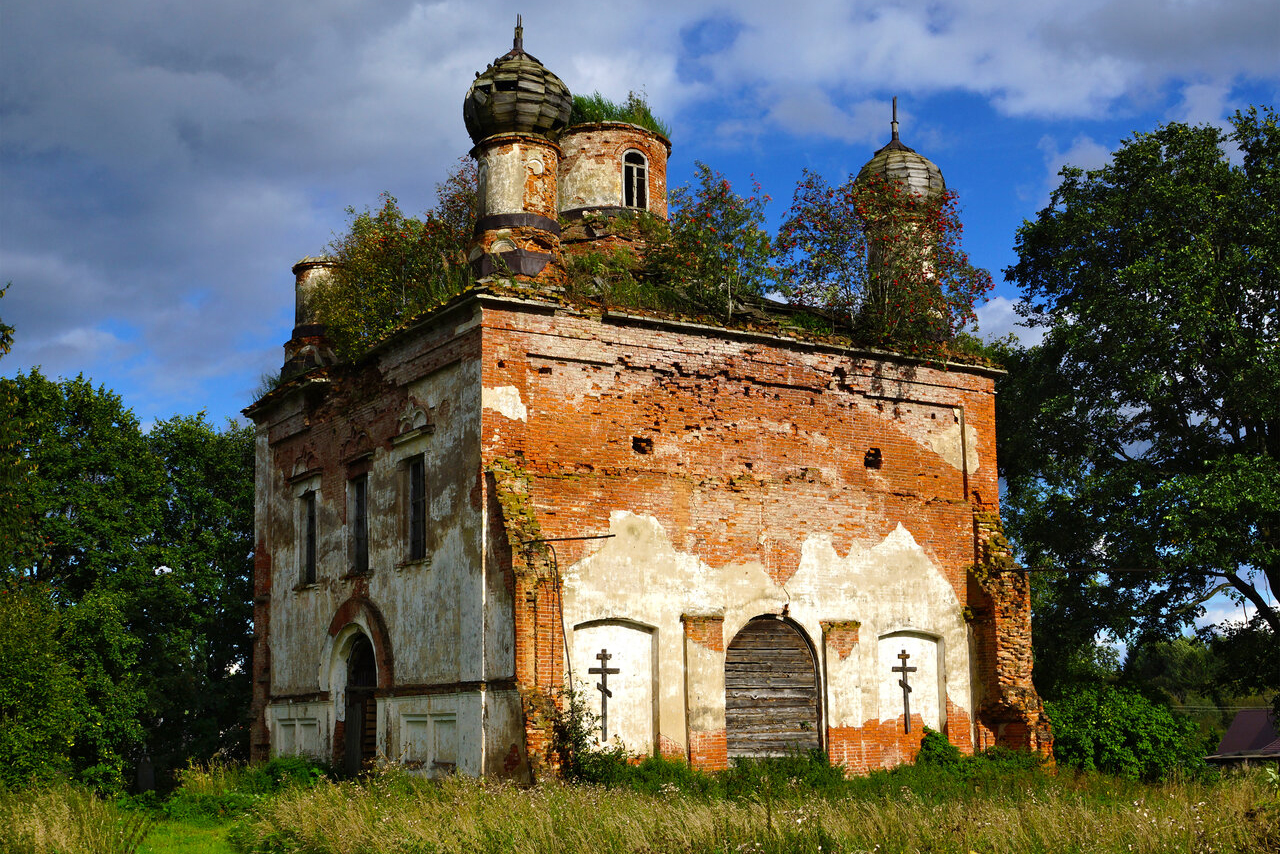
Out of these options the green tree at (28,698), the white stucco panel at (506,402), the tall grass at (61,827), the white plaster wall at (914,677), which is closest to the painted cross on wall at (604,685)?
the white stucco panel at (506,402)

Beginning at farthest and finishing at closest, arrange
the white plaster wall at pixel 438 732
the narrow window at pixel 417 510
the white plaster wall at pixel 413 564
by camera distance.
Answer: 1. the narrow window at pixel 417 510
2. the white plaster wall at pixel 413 564
3. the white plaster wall at pixel 438 732

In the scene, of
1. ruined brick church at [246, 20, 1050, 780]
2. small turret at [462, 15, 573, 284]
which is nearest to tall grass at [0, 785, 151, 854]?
ruined brick church at [246, 20, 1050, 780]

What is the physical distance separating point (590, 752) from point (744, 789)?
5.95 feet

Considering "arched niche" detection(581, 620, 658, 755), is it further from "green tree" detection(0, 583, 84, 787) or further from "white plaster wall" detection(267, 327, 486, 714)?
"green tree" detection(0, 583, 84, 787)

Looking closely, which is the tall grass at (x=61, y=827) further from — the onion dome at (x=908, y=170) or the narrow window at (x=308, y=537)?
the onion dome at (x=908, y=170)

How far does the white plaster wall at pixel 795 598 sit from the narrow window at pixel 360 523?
4413mm

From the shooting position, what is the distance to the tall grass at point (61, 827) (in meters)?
11.1

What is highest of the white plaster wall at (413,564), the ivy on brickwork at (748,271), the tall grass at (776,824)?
the ivy on brickwork at (748,271)

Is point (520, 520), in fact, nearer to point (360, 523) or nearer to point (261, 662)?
point (360, 523)

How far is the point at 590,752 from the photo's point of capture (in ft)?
47.1

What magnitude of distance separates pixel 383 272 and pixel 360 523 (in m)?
4.14

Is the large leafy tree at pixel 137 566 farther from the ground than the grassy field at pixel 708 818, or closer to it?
farther from the ground

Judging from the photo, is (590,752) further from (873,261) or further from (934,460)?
(873,261)

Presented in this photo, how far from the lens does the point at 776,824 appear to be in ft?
31.4
